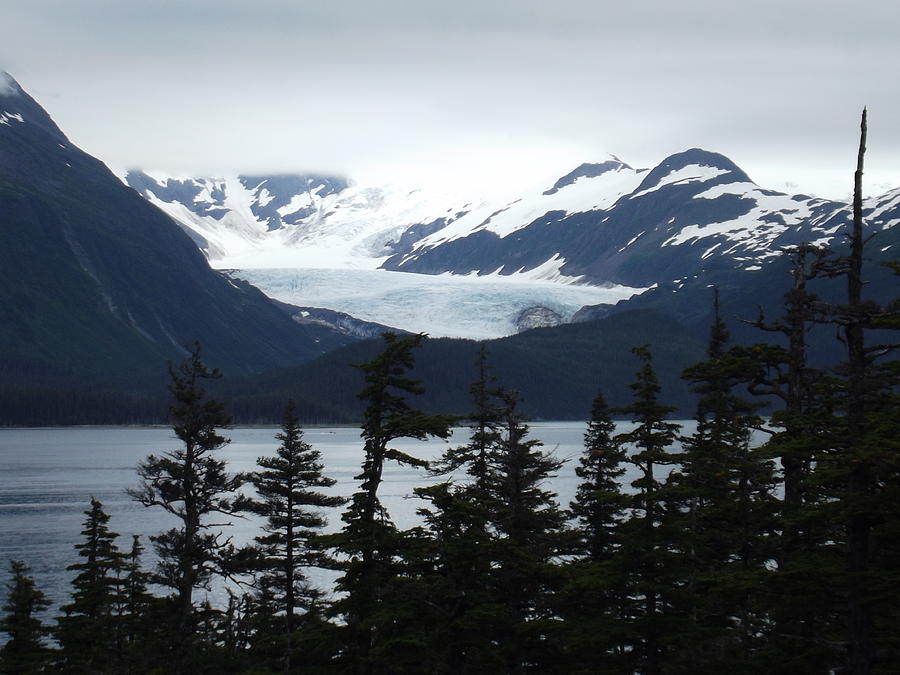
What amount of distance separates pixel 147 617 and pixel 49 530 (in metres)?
53.3

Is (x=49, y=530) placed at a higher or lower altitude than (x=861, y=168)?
lower

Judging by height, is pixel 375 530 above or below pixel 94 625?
above

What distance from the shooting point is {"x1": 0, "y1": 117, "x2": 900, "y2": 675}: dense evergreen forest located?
1888cm

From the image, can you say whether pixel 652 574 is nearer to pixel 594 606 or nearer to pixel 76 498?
pixel 594 606

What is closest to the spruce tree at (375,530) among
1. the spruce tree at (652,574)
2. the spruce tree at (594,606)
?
the spruce tree at (594,606)

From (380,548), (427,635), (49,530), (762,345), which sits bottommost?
(49,530)

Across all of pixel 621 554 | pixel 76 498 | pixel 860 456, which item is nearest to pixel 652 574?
pixel 621 554

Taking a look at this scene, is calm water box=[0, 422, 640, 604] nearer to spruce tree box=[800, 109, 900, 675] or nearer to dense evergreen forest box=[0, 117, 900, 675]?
dense evergreen forest box=[0, 117, 900, 675]

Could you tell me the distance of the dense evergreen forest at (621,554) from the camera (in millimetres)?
18875

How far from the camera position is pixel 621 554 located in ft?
84.9

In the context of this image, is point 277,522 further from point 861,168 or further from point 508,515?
point 861,168

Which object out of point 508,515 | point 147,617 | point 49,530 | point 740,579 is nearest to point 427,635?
point 508,515

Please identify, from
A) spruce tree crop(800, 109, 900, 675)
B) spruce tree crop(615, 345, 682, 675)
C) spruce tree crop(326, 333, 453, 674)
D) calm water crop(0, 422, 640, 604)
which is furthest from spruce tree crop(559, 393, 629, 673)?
calm water crop(0, 422, 640, 604)

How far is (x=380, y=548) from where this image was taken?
25953mm
